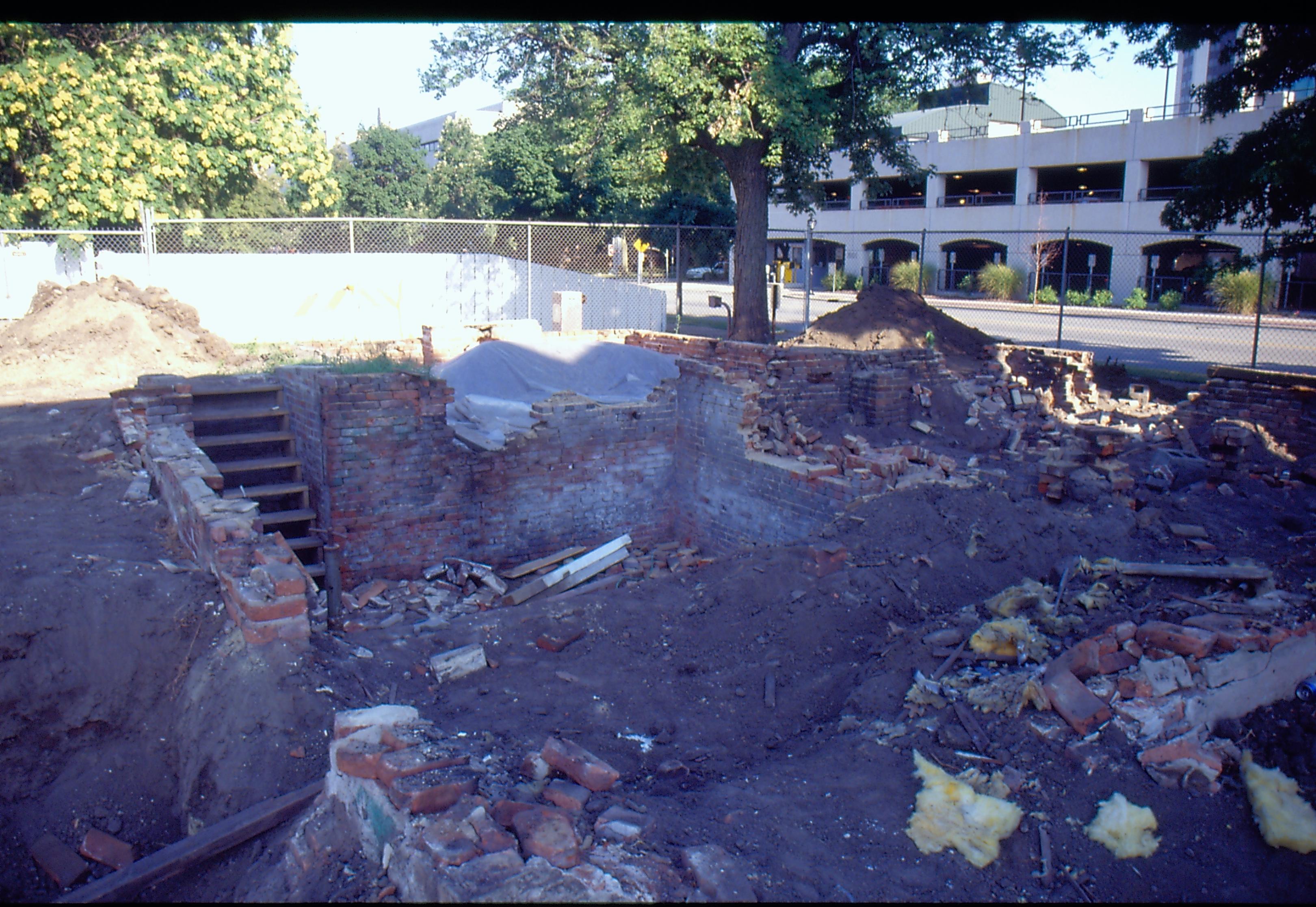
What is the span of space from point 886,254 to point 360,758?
38.4m

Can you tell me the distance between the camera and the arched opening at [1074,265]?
24891 millimetres

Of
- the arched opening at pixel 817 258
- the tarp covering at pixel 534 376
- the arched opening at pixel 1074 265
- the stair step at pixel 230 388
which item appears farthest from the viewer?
the arched opening at pixel 817 258

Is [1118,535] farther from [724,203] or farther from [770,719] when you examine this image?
[724,203]

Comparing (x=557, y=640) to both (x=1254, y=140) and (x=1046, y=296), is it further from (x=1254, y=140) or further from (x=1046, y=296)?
(x=1046, y=296)

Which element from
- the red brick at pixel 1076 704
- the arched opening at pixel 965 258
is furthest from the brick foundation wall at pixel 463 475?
the arched opening at pixel 965 258

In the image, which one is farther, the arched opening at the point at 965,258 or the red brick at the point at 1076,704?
the arched opening at the point at 965,258

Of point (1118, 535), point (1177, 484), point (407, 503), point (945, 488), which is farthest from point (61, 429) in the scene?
point (1177, 484)

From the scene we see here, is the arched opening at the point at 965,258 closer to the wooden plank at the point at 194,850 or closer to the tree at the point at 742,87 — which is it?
the tree at the point at 742,87

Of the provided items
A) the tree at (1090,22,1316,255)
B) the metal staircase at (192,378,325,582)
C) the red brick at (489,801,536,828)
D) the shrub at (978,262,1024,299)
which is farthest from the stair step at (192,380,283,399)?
the shrub at (978,262,1024,299)

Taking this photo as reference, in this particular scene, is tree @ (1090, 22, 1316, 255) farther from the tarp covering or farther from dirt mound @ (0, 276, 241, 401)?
dirt mound @ (0, 276, 241, 401)

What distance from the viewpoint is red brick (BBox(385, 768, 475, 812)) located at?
3.09 metres

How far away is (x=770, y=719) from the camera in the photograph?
4.86 meters

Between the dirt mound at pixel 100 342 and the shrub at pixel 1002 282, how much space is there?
22100mm

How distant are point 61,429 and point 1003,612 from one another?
341 inches
